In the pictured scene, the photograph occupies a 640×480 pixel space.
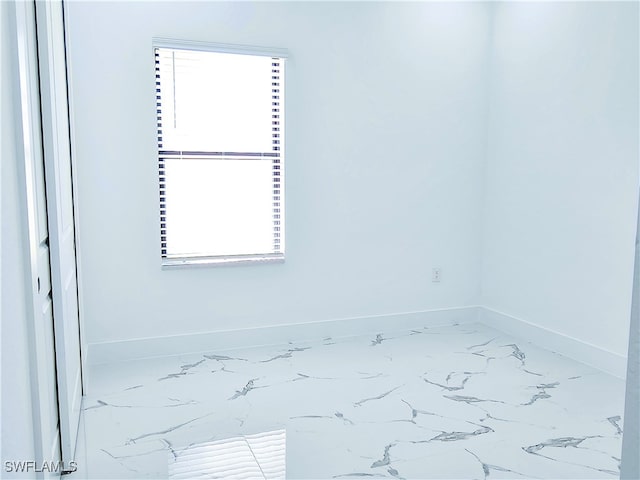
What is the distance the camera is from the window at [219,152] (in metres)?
3.36

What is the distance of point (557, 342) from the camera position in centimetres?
361

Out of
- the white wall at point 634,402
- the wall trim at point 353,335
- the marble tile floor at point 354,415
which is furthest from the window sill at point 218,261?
the white wall at point 634,402

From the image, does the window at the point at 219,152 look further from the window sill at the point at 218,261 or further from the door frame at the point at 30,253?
the door frame at the point at 30,253

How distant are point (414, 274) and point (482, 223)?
2.37ft

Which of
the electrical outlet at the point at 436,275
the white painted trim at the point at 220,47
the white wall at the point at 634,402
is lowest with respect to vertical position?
the electrical outlet at the point at 436,275

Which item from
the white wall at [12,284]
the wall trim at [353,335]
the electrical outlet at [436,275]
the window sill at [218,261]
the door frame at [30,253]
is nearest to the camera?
the white wall at [12,284]

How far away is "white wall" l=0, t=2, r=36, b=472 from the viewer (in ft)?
4.11

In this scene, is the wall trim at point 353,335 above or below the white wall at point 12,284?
below

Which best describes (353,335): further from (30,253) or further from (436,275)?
(30,253)

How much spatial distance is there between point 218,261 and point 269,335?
64cm

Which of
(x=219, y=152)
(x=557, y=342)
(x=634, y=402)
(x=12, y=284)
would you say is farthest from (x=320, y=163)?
(x=634, y=402)

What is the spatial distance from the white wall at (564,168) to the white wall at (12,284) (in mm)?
3060

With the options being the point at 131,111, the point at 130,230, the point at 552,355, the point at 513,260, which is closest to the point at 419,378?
the point at 552,355

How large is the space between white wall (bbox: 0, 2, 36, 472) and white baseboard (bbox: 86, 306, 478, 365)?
1969mm
